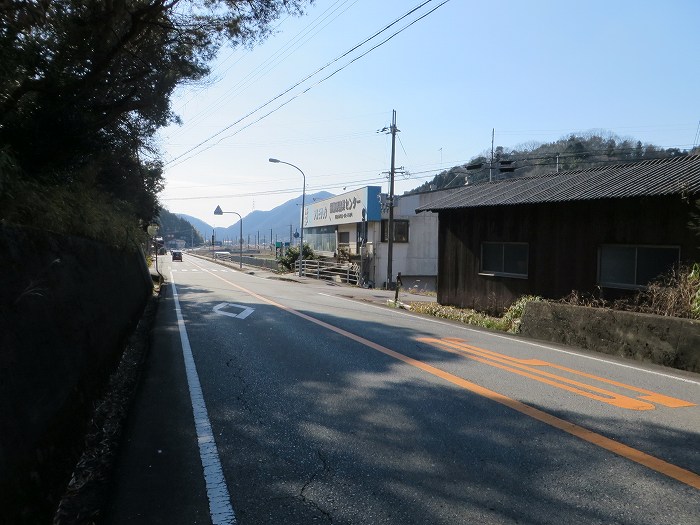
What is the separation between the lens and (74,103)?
861 centimetres

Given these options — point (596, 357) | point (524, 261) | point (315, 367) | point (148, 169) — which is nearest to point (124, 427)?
point (315, 367)

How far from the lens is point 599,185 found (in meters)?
14.4

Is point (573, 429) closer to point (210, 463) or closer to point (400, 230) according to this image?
point (210, 463)

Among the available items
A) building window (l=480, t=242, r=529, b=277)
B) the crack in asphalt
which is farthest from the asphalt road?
building window (l=480, t=242, r=529, b=277)

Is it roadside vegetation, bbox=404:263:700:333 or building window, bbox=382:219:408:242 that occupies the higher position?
building window, bbox=382:219:408:242

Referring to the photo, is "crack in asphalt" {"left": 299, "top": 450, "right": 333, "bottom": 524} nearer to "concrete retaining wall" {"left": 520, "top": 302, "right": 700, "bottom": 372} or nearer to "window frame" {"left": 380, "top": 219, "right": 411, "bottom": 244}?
"concrete retaining wall" {"left": 520, "top": 302, "right": 700, "bottom": 372}

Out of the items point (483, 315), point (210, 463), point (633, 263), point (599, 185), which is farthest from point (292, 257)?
point (210, 463)

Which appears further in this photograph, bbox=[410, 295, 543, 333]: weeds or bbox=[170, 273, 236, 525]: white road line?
bbox=[410, 295, 543, 333]: weeds

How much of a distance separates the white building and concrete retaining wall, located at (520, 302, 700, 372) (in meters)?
24.6

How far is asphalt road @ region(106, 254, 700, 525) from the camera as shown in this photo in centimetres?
366

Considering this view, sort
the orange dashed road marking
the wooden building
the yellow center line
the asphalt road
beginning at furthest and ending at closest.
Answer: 1. the wooden building
2. the orange dashed road marking
3. the yellow center line
4. the asphalt road

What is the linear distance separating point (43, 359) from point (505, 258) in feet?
47.8

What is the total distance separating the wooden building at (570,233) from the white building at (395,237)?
17.2 metres

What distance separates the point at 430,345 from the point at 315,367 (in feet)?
10.1
